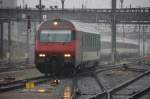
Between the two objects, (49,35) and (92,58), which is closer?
(49,35)

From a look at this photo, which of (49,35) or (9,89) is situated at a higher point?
(49,35)

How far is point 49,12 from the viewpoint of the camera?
6356 cm

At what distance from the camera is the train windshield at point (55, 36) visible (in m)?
24.8

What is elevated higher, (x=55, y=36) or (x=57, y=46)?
(x=55, y=36)

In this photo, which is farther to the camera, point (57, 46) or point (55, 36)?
point (55, 36)

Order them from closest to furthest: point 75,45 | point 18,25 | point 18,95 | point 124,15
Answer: point 18,95, point 75,45, point 124,15, point 18,25

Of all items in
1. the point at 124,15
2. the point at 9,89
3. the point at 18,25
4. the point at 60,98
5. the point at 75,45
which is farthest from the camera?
the point at 18,25

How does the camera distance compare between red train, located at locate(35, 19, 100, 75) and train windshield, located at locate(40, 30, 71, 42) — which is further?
train windshield, located at locate(40, 30, 71, 42)

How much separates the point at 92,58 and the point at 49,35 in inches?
253

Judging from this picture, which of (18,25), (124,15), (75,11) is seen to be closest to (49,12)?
(75,11)

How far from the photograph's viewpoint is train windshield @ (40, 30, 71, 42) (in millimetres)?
24812

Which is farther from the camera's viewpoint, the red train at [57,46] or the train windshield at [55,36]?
the train windshield at [55,36]

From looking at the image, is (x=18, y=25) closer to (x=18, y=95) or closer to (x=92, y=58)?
(x=92, y=58)

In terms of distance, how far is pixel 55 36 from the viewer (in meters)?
25.0
